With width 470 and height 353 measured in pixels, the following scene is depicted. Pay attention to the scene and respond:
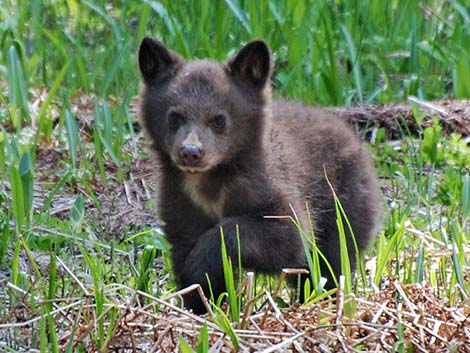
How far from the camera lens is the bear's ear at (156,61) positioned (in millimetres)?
6266

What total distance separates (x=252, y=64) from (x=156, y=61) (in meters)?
0.51

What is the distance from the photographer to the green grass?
244 inches

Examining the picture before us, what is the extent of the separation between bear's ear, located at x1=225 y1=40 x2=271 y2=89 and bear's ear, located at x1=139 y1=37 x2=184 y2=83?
0.93ft

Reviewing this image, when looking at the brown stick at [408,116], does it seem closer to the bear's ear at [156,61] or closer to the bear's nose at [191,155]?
the bear's ear at [156,61]

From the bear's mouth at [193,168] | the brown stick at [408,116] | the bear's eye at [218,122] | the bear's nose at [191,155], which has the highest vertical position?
the bear's eye at [218,122]

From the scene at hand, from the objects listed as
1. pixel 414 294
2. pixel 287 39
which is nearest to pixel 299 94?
→ pixel 287 39

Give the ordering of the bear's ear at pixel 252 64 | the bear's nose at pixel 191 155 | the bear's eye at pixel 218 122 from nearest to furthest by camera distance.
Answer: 1. the bear's nose at pixel 191 155
2. the bear's eye at pixel 218 122
3. the bear's ear at pixel 252 64

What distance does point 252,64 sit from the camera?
6285 millimetres

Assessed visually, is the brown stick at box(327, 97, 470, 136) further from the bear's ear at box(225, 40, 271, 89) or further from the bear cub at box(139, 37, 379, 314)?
the bear's ear at box(225, 40, 271, 89)

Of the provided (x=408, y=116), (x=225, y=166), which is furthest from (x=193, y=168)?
(x=408, y=116)

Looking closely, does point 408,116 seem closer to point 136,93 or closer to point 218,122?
point 136,93

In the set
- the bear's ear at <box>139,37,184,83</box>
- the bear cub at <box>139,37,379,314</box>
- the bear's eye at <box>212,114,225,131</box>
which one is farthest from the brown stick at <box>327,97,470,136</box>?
the bear's eye at <box>212,114,225,131</box>

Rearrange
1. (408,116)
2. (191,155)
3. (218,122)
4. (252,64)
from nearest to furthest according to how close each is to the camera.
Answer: (191,155)
(218,122)
(252,64)
(408,116)

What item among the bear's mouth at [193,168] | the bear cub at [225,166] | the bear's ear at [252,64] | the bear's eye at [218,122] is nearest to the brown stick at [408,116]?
the bear cub at [225,166]
